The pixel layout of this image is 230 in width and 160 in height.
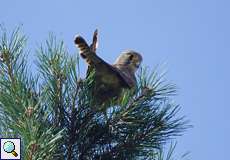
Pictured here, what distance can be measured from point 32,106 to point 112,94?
0.70m

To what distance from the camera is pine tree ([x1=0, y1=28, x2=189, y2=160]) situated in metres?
2.87

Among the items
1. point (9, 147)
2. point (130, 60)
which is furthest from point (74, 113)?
point (130, 60)

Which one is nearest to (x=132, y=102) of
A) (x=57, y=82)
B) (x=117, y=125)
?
(x=117, y=125)

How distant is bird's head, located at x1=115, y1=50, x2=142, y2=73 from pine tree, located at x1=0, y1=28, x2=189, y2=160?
957 millimetres

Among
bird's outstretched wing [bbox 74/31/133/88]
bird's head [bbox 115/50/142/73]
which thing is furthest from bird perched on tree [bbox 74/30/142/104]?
bird's head [bbox 115/50/142/73]

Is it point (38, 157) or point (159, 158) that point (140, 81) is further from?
point (38, 157)

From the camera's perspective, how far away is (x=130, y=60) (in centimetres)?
430

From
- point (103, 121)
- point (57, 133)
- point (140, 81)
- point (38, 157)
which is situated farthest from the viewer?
point (140, 81)

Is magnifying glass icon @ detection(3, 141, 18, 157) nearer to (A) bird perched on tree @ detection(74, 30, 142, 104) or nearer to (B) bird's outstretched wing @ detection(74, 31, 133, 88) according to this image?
(A) bird perched on tree @ detection(74, 30, 142, 104)

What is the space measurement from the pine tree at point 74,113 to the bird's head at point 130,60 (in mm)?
957

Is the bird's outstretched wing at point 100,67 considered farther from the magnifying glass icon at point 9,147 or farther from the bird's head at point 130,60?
the magnifying glass icon at point 9,147

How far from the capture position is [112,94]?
3445 mm

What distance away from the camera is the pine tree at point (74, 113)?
287cm

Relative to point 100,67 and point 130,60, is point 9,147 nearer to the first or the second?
point 100,67
